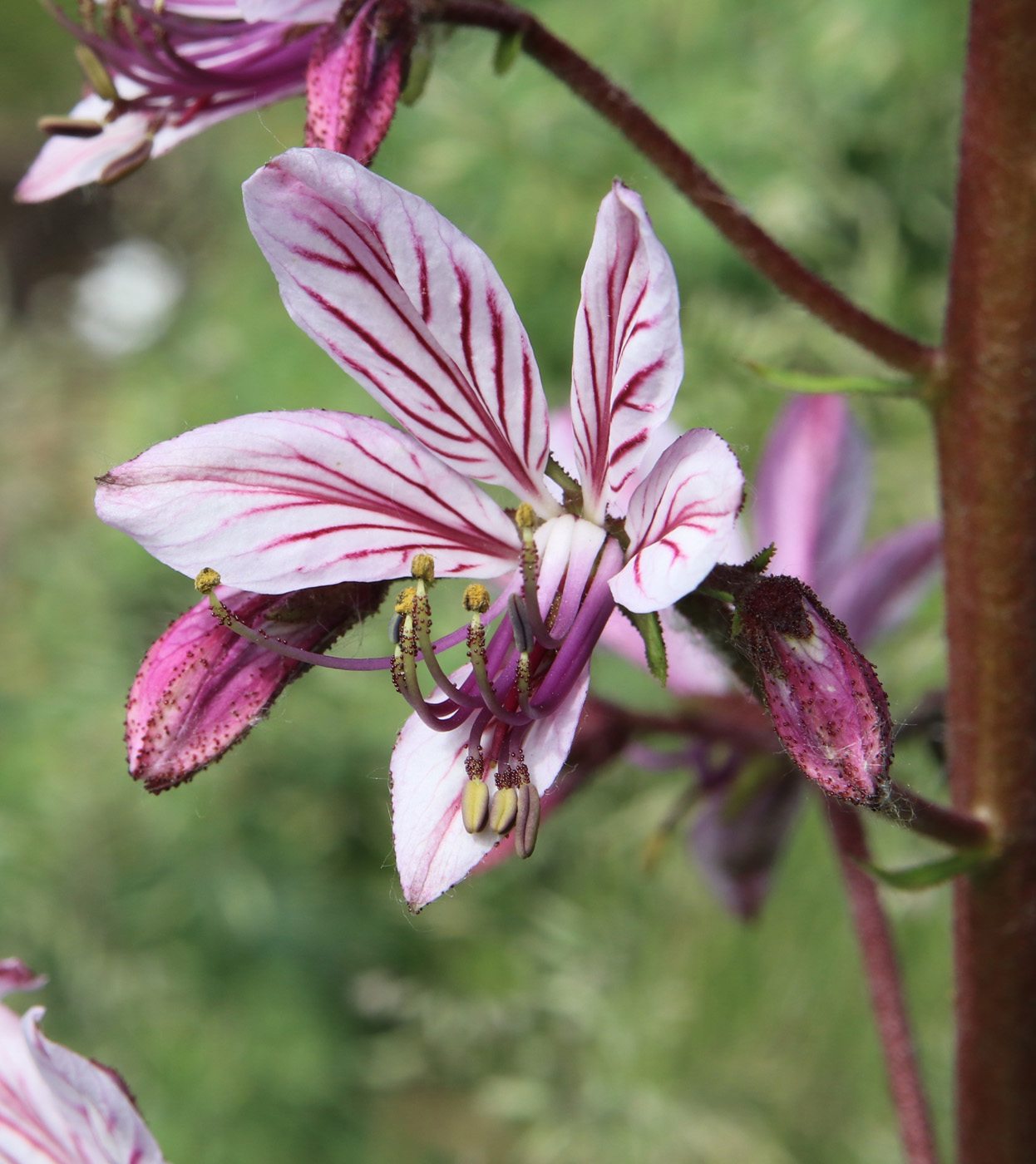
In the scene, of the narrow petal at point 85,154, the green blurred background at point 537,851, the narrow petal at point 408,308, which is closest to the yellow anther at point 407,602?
the narrow petal at point 408,308

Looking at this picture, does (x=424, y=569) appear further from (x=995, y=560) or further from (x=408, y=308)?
(x=995, y=560)

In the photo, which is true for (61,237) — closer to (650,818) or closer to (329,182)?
(650,818)

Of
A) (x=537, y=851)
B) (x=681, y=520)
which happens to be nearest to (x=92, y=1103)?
(x=681, y=520)

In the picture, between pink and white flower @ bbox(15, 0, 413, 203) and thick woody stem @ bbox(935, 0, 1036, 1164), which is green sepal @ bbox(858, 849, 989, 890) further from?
pink and white flower @ bbox(15, 0, 413, 203)

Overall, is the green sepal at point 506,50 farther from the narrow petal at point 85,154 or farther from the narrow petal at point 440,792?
the narrow petal at point 440,792

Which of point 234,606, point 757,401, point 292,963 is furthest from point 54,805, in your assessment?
point 234,606

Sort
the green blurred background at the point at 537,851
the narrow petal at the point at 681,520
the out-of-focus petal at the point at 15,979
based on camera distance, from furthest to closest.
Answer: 1. the green blurred background at the point at 537,851
2. the out-of-focus petal at the point at 15,979
3. the narrow petal at the point at 681,520
